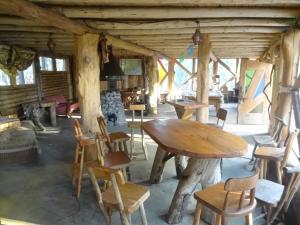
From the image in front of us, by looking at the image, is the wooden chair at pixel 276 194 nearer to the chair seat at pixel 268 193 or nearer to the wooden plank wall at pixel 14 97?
the chair seat at pixel 268 193

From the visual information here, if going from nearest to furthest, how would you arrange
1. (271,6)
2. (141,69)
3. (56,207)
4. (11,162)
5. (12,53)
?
(56,207) < (271,6) < (11,162) < (12,53) < (141,69)

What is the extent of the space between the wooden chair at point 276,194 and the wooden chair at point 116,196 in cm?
107

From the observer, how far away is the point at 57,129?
6.66 metres

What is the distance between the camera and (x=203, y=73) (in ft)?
15.7

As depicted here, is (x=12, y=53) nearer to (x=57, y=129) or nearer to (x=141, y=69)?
(x=57, y=129)

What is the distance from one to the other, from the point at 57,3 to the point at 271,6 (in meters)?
2.70

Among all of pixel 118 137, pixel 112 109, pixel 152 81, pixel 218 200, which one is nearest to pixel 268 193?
pixel 218 200

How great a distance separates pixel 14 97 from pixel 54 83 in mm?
2225

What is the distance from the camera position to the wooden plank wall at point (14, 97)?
6246 mm

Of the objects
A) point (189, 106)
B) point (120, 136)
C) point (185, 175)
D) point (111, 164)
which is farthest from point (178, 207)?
point (189, 106)

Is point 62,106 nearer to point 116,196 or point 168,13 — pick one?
point 168,13

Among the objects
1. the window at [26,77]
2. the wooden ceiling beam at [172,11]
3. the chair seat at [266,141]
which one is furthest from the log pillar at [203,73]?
the window at [26,77]

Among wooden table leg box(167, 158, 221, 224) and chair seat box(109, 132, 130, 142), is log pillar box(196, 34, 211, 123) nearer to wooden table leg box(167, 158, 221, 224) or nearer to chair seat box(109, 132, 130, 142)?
chair seat box(109, 132, 130, 142)

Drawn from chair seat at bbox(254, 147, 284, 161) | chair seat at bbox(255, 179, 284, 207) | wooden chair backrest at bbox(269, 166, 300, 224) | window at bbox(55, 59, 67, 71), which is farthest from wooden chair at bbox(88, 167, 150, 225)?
window at bbox(55, 59, 67, 71)
